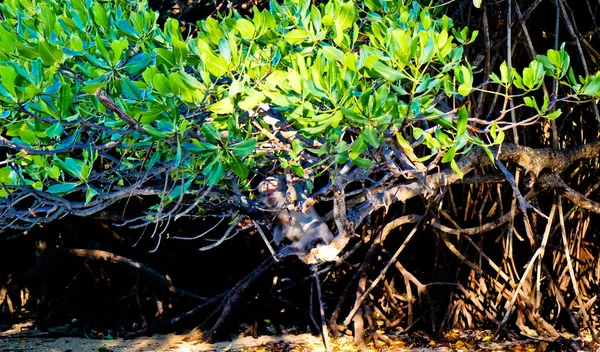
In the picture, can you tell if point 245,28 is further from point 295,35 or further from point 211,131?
point 211,131

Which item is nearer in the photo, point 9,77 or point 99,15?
point 9,77

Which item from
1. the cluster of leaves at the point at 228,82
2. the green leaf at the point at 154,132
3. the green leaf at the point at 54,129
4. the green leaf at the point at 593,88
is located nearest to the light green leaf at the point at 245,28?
the cluster of leaves at the point at 228,82

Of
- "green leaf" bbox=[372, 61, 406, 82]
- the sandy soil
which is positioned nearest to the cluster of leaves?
"green leaf" bbox=[372, 61, 406, 82]

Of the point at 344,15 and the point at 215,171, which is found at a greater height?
the point at 344,15

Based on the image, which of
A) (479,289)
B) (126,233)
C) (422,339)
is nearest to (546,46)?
(479,289)

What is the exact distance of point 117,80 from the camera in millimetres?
1652

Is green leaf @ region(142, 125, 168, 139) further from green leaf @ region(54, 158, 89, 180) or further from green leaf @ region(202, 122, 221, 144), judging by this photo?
green leaf @ region(54, 158, 89, 180)

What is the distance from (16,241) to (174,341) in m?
1.65

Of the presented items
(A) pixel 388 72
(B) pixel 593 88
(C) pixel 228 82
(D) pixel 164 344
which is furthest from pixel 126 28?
(D) pixel 164 344

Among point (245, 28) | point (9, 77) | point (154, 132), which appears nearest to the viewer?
point (9, 77)

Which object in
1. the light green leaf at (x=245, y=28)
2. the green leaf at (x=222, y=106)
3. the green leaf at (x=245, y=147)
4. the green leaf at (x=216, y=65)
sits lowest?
the green leaf at (x=245, y=147)

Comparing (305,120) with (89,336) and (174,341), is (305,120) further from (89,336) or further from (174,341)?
(89,336)

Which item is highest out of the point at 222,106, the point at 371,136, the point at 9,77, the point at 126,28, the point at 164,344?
the point at 126,28

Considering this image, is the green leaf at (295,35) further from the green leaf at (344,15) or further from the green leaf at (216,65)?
the green leaf at (216,65)
